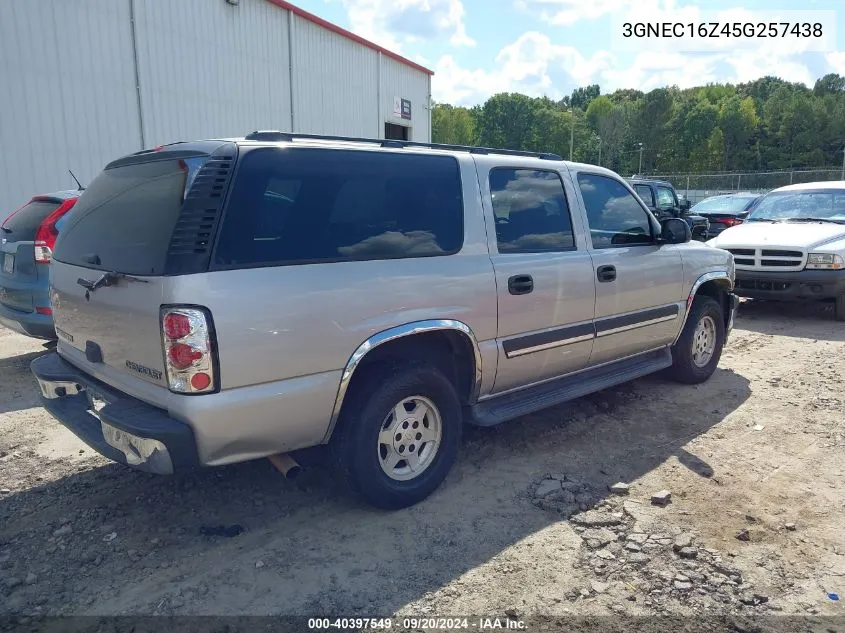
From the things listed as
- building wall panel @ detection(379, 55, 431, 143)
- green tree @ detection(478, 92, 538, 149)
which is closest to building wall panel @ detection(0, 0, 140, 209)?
building wall panel @ detection(379, 55, 431, 143)

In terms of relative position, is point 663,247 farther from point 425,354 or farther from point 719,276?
point 425,354

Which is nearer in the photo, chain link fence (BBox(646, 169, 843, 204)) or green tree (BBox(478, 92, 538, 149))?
chain link fence (BBox(646, 169, 843, 204))

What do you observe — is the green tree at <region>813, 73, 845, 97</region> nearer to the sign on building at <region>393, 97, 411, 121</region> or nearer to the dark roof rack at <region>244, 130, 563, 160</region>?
the sign on building at <region>393, 97, 411, 121</region>

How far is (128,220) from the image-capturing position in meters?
3.12

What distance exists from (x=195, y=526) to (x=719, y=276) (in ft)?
15.7

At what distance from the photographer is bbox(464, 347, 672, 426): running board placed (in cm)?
385

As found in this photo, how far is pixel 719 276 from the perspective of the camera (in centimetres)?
559

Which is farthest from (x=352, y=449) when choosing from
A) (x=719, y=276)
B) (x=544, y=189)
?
(x=719, y=276)

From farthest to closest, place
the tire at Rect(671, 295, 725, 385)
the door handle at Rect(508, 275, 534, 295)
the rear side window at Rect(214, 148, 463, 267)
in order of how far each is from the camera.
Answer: the tire at Rect(671, 295, 725, 385), the door handle at Rect(508, 275, 534, 295), the rear side window at Rect(214, 148, 463, 267)

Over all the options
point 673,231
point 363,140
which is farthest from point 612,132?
point 363,140

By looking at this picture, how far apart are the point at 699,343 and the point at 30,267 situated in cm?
613

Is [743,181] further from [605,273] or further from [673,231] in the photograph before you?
[605,273]

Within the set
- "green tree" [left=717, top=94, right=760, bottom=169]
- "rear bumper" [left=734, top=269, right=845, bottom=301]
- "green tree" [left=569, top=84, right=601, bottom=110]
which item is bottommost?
"rear bumper" [left=734, top=269, right=845, bottom=301]

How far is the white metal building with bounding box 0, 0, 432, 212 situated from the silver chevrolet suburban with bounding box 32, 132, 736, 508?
9.50 m
